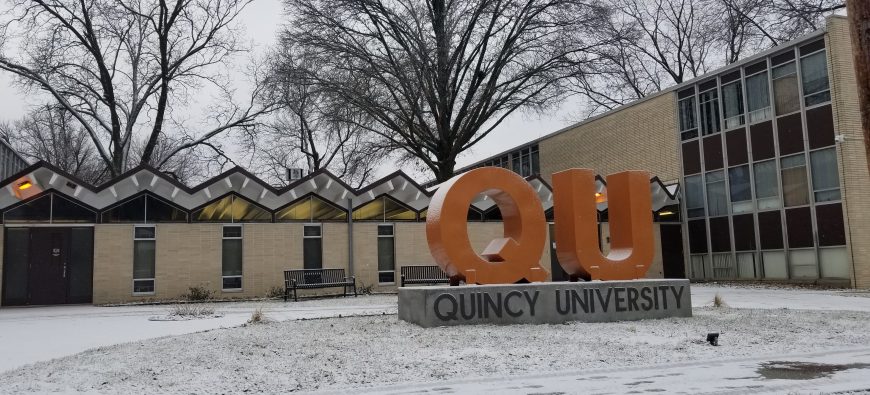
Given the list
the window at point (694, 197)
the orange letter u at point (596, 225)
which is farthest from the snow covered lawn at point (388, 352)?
the window at point (694, 197)

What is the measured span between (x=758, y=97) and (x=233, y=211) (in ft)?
65.3

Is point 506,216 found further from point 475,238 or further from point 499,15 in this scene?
point 499,15

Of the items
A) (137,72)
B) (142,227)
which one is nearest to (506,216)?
(142,227)

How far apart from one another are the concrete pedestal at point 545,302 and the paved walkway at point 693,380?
407cm

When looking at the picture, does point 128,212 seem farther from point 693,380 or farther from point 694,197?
point 694,197

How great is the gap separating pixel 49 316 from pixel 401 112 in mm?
15945

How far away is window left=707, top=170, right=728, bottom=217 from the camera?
2792cm

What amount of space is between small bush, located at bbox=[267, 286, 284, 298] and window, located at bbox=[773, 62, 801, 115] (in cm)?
1909

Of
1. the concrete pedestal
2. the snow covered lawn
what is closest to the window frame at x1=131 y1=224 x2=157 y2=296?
the snow covered lawn

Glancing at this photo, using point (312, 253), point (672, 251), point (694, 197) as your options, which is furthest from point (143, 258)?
point (694, 197)

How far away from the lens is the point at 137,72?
3378 cm

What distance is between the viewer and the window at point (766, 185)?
1002 inches

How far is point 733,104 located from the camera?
2712 cm

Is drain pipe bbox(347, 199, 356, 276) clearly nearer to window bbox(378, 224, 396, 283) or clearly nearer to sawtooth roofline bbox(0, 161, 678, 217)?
sawtooth roofline bbox(0, 161, 678, 217)
